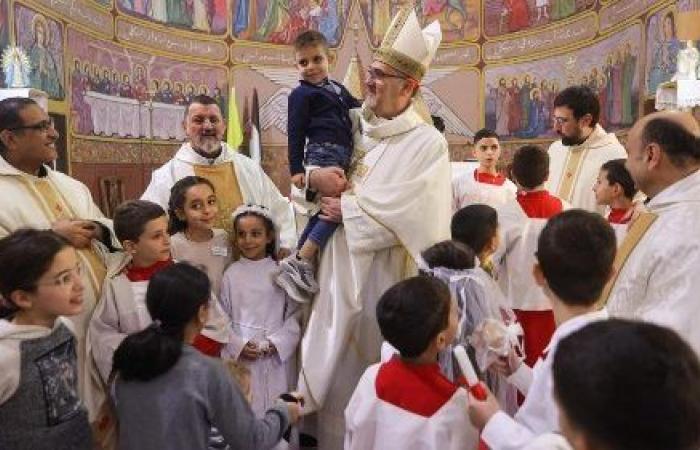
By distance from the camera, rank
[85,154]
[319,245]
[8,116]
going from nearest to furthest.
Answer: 1. [8,116]
2. [319,245]
3. [85,154]

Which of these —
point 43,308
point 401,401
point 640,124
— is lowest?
point 401,401

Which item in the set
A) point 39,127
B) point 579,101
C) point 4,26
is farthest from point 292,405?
point 4,26

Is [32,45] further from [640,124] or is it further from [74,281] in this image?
[640,124]

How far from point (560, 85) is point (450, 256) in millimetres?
8984

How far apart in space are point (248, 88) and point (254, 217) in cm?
875

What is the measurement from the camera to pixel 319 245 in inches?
129

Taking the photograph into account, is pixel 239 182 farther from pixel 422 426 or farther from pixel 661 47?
pixel 661 47

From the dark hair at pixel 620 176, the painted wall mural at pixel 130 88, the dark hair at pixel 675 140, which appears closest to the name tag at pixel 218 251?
the dark hair at pixel 675 140

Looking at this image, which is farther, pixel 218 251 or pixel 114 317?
pixel 218 251

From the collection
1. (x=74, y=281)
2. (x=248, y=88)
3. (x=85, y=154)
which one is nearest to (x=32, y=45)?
(x=85, y=154)

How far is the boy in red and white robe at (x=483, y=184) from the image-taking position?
5965mm

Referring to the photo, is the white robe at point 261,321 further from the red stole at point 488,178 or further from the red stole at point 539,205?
the red stole at point 488,178

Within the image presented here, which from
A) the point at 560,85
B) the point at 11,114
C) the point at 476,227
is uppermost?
the point at 560,85

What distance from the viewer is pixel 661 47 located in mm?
7953
